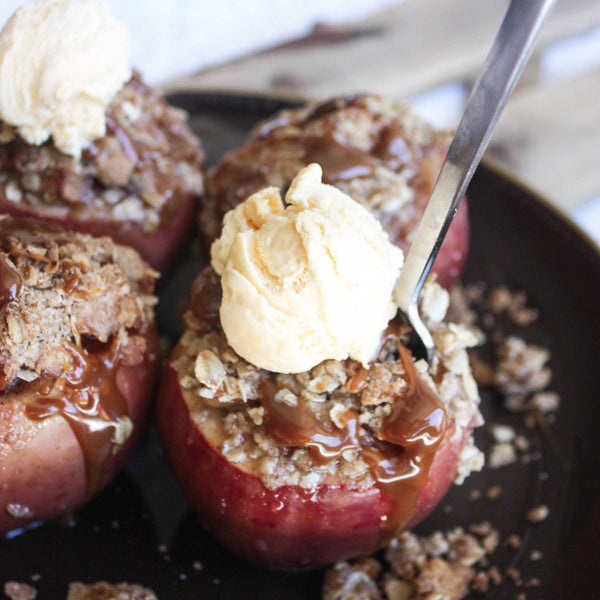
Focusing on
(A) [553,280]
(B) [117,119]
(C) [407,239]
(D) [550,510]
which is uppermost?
(B) [117,119]

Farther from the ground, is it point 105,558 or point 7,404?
point 7,404

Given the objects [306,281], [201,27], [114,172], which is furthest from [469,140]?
[201,27]

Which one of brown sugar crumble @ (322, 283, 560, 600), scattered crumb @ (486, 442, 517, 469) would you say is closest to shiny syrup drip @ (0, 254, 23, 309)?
brown sugar crumble @ (322, 283, 560, 600)

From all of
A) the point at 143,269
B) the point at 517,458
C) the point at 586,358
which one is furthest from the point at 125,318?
the point at 586,358

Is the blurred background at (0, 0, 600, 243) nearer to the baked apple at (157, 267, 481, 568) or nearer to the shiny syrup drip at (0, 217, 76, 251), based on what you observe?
the shiny syrup drip at (0, 217, 76, 251)

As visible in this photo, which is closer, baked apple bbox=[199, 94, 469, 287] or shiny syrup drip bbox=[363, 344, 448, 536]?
shiny syrup drip bbox=[363, 344, 448, 536]

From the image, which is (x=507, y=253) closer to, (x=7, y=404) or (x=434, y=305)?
(x=434, y=305)

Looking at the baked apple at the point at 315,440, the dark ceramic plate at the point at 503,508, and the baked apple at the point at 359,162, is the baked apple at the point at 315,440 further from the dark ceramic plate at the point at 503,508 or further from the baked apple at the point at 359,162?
the baked apple at the point at 359,162

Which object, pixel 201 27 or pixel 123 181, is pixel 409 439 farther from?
pixel 201 27
